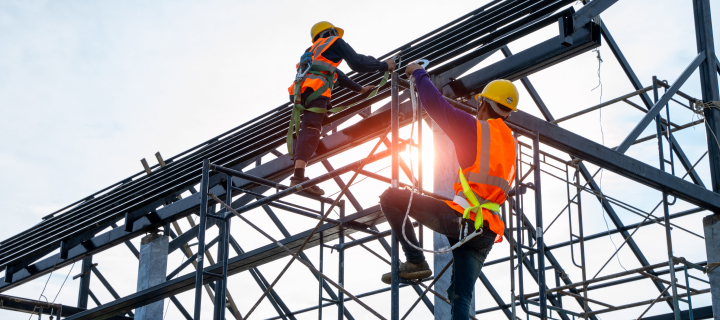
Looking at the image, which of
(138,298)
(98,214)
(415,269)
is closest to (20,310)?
(98,214)

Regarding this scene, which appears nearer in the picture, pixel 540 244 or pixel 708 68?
pixel 540 244

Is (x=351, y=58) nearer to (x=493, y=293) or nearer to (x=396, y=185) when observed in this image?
(x=396, y=185)

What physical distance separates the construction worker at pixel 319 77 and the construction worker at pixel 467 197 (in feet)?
8.98

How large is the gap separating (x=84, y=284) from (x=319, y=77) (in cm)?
850

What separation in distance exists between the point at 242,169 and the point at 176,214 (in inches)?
43.6

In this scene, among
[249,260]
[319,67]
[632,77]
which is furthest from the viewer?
[632,77]

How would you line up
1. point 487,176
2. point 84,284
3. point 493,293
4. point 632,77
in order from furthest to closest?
point 84,284 < point 493,293 < point 632,77 < point 487,176

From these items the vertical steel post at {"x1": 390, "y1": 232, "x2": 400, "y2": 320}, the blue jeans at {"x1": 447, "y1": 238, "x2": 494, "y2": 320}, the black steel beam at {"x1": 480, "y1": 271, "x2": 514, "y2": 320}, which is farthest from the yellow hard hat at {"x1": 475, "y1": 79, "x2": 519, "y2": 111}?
the black steel beam at {"x1": 480, "y1": 271, "x2": 514, "y2": 320}

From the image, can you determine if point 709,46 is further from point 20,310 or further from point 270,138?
point 20,310

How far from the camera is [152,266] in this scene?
11.1 metres

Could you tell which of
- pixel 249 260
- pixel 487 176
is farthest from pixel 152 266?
pixel 487 176

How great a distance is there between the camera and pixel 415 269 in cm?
529

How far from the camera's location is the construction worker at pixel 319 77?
25.6 feet

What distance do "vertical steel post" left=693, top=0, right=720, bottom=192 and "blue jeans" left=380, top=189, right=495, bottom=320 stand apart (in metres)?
5.80
